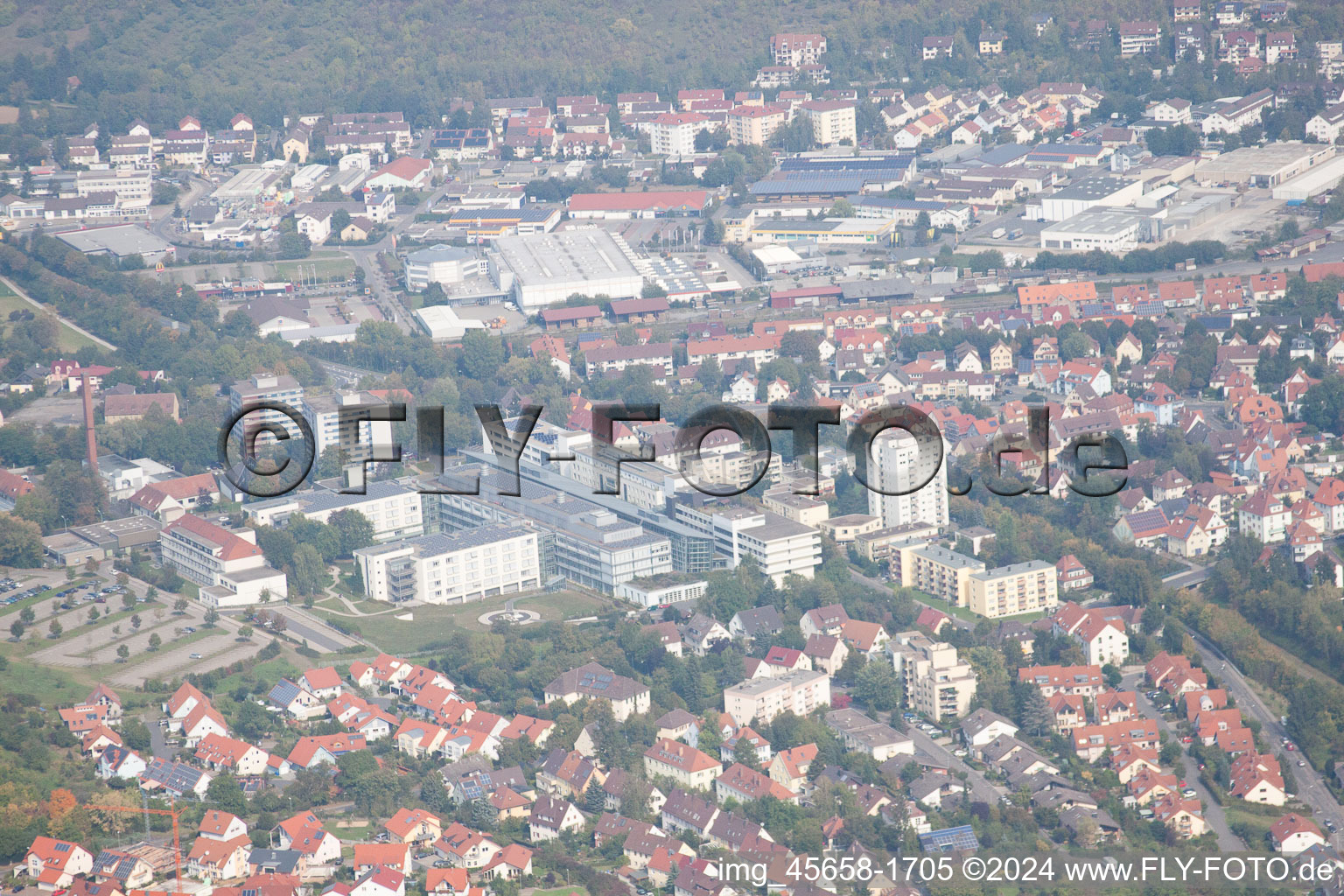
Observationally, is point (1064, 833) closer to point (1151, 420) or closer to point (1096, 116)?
point (1151, 420)

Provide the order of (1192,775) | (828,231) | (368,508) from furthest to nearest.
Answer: (828,231) < (368,508) < (1192,775)

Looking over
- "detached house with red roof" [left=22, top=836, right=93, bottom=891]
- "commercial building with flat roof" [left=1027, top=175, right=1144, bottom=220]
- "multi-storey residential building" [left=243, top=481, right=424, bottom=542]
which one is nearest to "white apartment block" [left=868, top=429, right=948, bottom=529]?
"multi-storey residential building" [left=243, top=481, right=424, bottom=542]

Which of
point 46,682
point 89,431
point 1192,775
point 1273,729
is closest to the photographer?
point 1192,775

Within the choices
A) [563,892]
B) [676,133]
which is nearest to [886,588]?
[563,892]

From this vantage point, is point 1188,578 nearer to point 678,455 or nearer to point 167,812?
point 678,455

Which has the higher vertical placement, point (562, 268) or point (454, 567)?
point (562, 268)

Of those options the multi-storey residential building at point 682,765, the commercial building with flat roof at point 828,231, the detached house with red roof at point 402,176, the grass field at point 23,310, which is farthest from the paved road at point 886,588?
the detached house with red roof at point 402,176

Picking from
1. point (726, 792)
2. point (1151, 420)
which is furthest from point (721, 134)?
point (726, 792)
